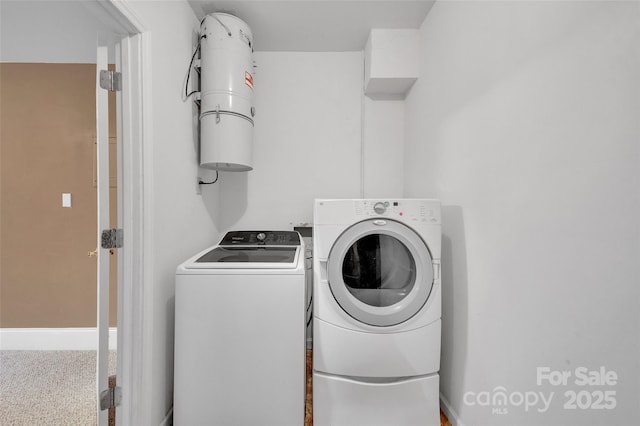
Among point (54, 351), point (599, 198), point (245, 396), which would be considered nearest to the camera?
point (599, 198)

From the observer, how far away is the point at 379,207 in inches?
54.3

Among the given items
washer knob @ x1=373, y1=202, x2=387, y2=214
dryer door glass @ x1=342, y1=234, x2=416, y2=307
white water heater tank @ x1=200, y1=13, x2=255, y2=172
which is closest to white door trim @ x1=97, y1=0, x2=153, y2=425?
white water heater tank @ x1=200, y1=13, x2=255, y2=172

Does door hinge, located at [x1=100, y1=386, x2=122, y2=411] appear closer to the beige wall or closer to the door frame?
the door frame

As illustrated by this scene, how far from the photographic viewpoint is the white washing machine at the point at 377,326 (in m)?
1.33

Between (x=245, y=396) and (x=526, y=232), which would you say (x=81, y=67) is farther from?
(x=526, y=232)

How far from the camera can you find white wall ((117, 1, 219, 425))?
1.23 meters

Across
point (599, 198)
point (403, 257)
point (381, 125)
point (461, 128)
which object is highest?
point (381, 125)

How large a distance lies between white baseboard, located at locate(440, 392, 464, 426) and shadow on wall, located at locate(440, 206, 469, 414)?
10mm

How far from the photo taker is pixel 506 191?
1.08m

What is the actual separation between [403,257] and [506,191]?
22.7 inches

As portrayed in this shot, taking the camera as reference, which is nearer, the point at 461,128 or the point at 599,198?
the point at 599,198

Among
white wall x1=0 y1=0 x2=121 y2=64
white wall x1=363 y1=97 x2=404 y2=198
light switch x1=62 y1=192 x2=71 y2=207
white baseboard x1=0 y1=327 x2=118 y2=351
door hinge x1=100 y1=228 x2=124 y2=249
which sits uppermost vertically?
white wall x1=0 y1=0 x2=121 y2=64

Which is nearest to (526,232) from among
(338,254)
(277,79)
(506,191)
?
(506,191)

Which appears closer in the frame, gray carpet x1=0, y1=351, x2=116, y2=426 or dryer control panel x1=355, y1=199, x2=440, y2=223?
dryer control panel x1=355, y1=199, x2=440, y2=223
